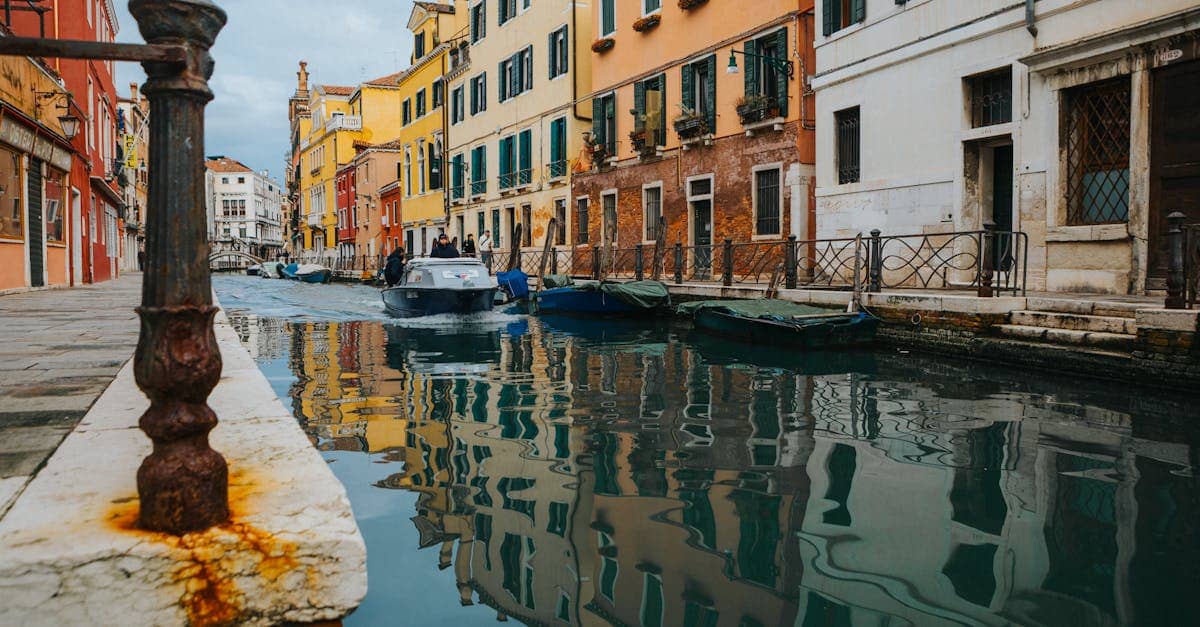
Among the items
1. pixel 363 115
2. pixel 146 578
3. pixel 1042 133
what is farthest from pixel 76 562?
pixel 363 115

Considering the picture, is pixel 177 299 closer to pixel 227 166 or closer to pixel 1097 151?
pixel 1097 151

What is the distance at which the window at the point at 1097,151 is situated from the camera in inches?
425

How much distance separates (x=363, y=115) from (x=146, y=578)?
50.3 metres

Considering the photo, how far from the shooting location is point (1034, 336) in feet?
31.0

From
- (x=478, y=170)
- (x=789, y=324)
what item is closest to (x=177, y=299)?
(x=789, y=324)

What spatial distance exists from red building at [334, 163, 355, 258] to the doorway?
Result: 42.4 meters

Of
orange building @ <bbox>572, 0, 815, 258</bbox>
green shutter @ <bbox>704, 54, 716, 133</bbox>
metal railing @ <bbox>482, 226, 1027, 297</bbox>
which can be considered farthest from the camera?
green shutter @ <bbox>704, 54, 716, 133</bbox>

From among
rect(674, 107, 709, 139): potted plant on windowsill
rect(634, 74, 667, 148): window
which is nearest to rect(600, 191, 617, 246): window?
rect(634, 74, 667, 148): window

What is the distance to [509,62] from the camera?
28234mm

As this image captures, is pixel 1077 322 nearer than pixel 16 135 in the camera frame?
Yes

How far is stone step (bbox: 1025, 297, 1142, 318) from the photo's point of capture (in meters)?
8.79

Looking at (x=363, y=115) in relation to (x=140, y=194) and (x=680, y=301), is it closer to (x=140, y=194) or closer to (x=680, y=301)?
(x=140, y=194)

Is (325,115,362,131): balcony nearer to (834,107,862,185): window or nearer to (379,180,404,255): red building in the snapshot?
(379,180,404,255): red building

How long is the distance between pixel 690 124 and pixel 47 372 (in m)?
15.5
